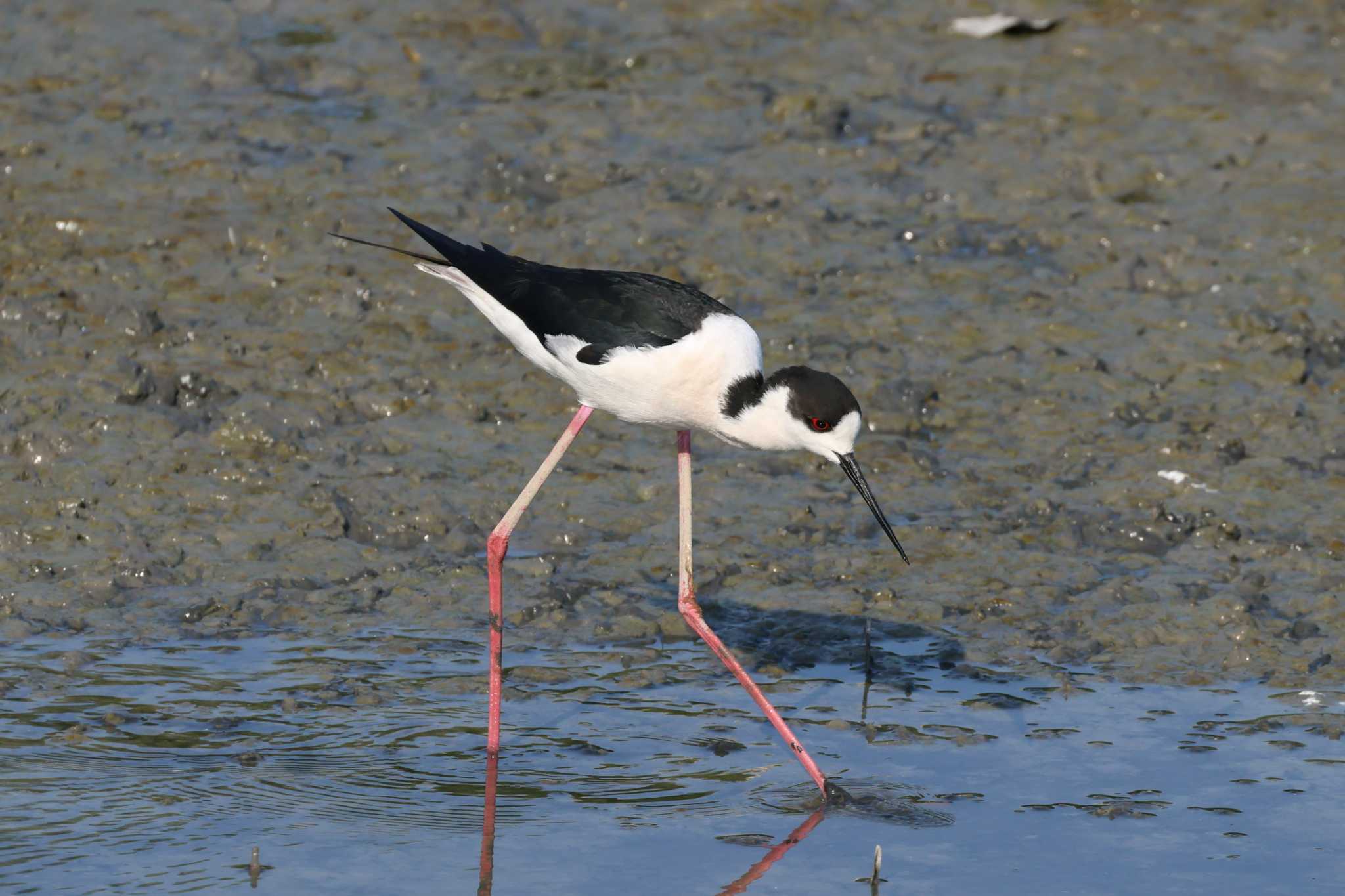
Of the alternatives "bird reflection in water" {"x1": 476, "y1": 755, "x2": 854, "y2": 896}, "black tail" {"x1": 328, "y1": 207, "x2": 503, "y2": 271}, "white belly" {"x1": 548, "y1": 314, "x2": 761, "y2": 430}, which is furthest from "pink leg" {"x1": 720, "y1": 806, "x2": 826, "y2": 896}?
"black tail" {"x1": 328, "y1": 207, "x2": 503, "y2": 271}

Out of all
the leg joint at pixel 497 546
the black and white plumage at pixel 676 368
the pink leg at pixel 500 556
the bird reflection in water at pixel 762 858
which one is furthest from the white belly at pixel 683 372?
the bird reflection in water at pixel 762 858

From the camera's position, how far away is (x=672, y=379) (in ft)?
16.4

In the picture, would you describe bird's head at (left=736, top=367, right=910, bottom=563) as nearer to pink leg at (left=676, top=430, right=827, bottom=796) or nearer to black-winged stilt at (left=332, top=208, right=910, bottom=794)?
black-winged stilt at (left=332, top=208, right=910, bottom=794)

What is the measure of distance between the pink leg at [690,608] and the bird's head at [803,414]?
Answer: 0.41 metres

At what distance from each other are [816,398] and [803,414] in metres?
0.06

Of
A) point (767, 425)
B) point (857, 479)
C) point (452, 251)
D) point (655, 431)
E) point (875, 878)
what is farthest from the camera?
point (655, 431)

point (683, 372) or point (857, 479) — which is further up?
point (683, 372)

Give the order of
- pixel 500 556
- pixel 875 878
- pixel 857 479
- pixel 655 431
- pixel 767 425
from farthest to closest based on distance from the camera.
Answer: pixel 655 431
pixel 500 556
pixel 857 479
pixel 767 425
pixel 875 878

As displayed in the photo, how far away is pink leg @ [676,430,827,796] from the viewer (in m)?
4.93

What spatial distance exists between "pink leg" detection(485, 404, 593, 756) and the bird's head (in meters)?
0.55

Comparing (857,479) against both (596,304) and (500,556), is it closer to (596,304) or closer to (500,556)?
(596,304)

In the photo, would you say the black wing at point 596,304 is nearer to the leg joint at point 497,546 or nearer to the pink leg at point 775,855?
the leg joint at point 497,546

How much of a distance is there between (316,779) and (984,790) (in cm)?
165

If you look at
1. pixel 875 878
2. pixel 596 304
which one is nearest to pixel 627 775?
pixel 875 878
